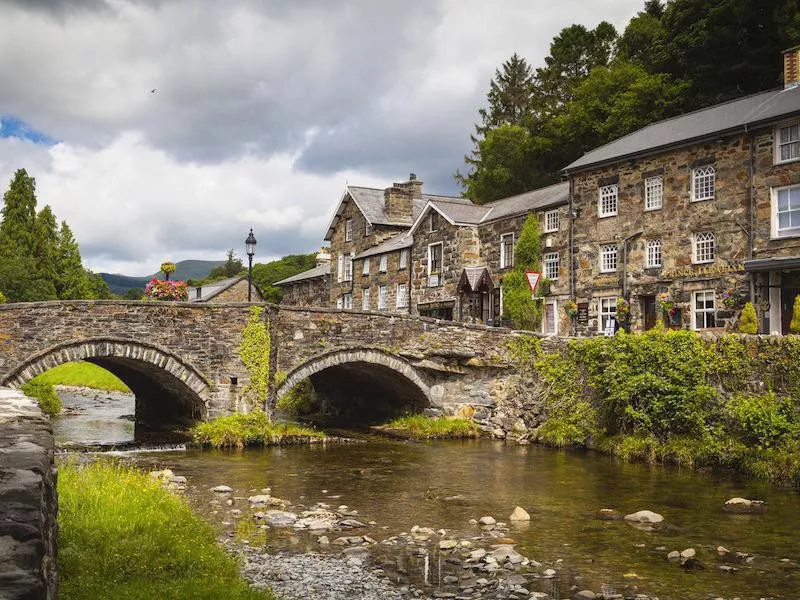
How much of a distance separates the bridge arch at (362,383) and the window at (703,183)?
12.8 metres

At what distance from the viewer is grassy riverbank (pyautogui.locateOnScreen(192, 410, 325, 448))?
23109mm

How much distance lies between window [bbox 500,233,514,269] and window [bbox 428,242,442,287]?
3905 mm

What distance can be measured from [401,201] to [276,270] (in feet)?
128

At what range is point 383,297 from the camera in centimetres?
4562

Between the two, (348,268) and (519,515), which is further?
(348,268)

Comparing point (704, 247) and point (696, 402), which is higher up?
point (704, 247)

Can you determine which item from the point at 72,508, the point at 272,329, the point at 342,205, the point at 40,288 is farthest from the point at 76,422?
the point at 40,288

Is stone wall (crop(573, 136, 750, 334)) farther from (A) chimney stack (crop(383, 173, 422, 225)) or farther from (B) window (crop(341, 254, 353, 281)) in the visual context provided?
(B) window (crop(341, 254, 353, 281))

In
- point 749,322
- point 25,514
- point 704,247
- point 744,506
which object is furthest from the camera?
point 704,247

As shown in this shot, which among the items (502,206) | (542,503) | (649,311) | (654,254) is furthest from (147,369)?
(502,206)

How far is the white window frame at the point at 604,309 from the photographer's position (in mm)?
32250

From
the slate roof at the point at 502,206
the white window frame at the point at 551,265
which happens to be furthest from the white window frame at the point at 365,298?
the white window frame at the point at 551,265

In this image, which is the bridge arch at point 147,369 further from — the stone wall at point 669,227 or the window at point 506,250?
the window at point 506,250

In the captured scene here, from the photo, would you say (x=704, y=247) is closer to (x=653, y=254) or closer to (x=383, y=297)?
(x=653, y=254)
